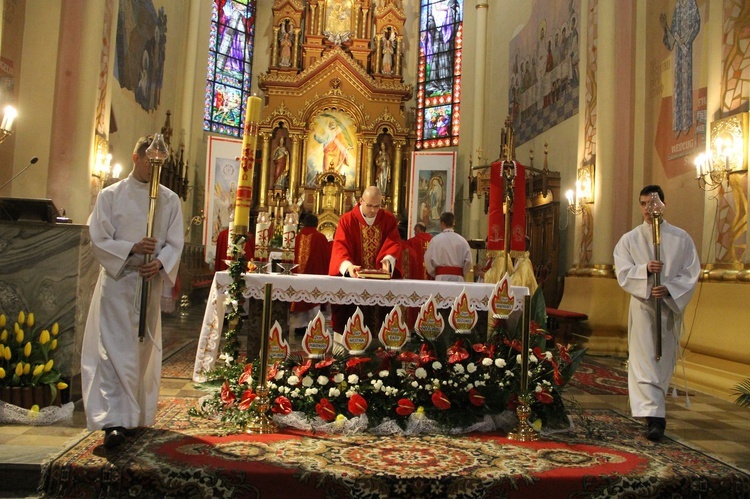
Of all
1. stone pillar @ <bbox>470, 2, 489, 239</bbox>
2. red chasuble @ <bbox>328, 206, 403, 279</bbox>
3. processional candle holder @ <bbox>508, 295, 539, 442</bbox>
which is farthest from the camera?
stone pillar @ <bbox>470, 2, 489, 239</bbox>

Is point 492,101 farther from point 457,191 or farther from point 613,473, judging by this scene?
point 613,473

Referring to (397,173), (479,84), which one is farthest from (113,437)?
(479,84)

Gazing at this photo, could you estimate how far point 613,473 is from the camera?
11.1ft

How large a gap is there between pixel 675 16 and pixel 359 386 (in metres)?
7.24

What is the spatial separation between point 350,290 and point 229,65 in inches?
617

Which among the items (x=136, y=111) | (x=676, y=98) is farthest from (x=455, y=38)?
(x=676, y=98)

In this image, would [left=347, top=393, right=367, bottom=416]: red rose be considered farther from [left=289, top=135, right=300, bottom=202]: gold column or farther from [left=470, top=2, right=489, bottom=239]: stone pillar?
[left=289, top=135, right=300, bottom=202]: gold column

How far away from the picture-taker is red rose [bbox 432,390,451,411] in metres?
4.22

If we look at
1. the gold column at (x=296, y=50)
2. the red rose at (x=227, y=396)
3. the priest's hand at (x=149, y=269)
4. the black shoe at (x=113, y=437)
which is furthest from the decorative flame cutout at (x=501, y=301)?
the gold column at (x=296, y=50)

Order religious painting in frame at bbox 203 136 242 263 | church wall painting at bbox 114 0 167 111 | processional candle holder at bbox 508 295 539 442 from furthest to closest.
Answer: religious painting in frame at bbox 203 136 242 263
church wall painting at bbox 114 0 167 111
processional candle holder at bbox 508 295 539 442

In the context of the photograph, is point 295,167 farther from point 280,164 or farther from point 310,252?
point 310,252

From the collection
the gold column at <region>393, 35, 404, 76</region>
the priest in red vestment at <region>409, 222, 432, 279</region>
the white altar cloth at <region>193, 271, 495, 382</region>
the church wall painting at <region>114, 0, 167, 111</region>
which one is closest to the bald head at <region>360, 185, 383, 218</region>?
the white altar cloth at <region>193, 271, 495, 382</region>

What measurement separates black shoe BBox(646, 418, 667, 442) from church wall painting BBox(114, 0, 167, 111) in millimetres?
10147

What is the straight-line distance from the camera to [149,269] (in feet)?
11.8
